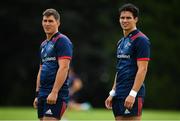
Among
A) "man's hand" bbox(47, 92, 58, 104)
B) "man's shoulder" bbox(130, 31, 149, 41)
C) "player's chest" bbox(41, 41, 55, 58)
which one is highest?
"man's shoulder" bbox(130, 31, 149, 41)

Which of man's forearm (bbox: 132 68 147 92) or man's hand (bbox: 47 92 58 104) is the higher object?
man's forearm (bbox: 132 68 147 92)

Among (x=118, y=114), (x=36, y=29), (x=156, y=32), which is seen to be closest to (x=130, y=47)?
(x=118, y=114)

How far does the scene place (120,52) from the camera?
376 inches

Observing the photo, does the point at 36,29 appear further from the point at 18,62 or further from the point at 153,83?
the point at 153,83

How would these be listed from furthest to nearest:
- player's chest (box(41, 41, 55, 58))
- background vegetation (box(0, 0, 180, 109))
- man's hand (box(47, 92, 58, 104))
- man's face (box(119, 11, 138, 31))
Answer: background vegetation (box(0, 0, 180, 109)) → player's chest (box(41, 41, 55, 58)) → man's hand (box(47, 92, 58, 104)) → man's face (box(119, 11, 138, 31))

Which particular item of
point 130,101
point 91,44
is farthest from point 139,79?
point 91,44

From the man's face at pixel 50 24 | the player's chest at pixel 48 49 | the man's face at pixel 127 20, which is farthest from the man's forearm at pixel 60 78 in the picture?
the man's face at pixel 127 20

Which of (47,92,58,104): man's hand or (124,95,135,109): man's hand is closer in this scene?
(124,95,135,109): man's hand

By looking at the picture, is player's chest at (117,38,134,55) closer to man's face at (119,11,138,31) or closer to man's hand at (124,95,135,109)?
man's face at (119,11,138,31)

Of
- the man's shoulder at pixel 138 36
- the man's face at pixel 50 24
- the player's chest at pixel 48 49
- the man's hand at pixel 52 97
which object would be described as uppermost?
the man's face at pixel 50 24

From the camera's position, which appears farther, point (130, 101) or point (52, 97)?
point (52, 97)

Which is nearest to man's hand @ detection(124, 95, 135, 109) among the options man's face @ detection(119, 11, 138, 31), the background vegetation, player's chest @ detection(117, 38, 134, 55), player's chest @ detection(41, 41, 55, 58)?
player's chest @ detection(117, 38, 134, 55)

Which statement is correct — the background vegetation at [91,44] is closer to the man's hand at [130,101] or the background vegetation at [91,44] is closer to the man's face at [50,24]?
the man's face at [50,24]

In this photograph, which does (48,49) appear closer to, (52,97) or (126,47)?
(52,97)
